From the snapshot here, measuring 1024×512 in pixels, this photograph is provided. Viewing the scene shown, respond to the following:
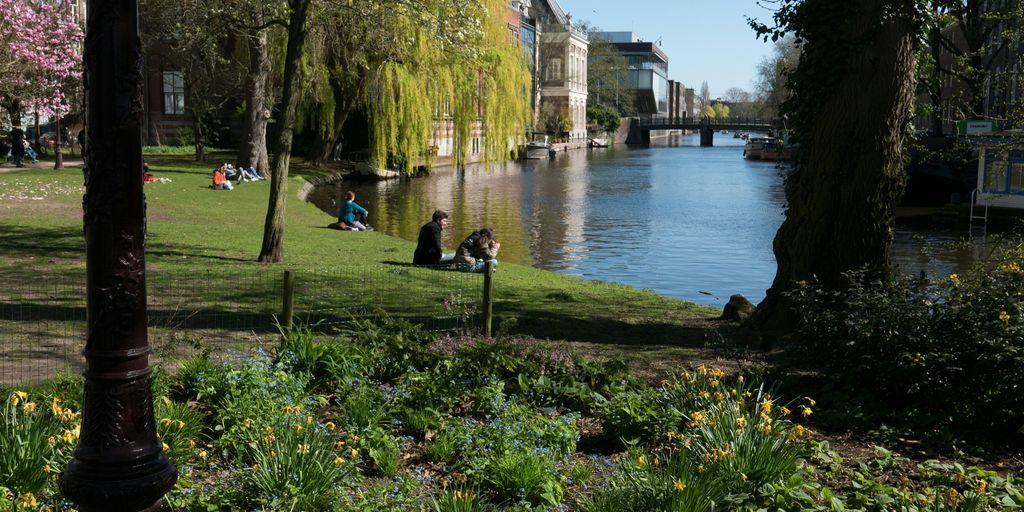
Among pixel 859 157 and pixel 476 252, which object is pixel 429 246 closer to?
pixel 476 252

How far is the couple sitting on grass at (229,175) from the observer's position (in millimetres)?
33500

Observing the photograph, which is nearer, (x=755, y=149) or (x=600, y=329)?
(x=600, y=329)

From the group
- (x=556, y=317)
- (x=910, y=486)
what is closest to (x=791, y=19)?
(x=556, y=317)

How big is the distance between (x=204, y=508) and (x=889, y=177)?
317 inches

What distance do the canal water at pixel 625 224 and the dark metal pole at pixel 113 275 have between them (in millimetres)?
10493

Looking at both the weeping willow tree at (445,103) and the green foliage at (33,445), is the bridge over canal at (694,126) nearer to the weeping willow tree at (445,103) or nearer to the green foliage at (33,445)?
the weeping willow tree at (445,103)

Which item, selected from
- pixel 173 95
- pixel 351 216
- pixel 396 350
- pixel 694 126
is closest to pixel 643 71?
pixel 694 126

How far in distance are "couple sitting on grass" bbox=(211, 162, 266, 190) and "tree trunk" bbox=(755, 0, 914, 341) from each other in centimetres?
2567

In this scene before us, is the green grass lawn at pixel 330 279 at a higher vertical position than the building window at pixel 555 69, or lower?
lower

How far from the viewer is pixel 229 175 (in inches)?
1469

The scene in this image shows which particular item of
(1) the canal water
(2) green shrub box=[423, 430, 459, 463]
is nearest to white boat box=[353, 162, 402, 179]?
(1) the canal water

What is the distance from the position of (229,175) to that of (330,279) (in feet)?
81.3

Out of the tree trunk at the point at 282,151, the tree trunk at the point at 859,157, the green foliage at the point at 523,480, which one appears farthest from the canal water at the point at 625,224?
the green foliage at the point at 523,480

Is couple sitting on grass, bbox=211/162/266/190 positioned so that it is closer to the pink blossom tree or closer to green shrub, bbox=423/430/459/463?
the pink blossom tree
